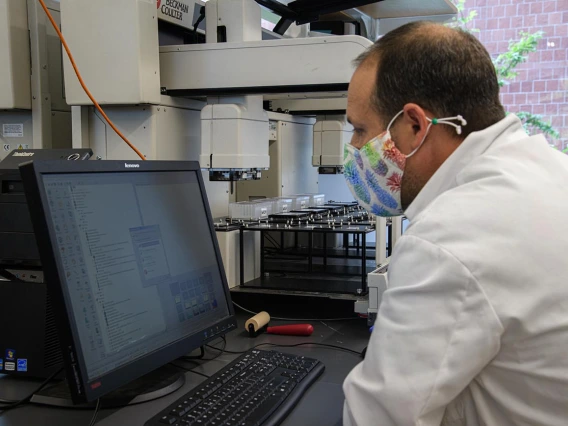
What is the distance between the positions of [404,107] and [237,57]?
0.80 metres

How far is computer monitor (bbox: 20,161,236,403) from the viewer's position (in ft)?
2.90

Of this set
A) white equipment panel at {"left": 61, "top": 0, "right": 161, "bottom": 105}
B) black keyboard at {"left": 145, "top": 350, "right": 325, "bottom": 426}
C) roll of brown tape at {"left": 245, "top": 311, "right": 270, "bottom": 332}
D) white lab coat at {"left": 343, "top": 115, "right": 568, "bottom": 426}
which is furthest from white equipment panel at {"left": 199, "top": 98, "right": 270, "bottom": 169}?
white lab coat at {"left": 343, "top": 115, "right": 568, "bottom": 426}

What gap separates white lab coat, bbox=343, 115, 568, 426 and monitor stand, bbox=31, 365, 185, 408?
0.41 metres

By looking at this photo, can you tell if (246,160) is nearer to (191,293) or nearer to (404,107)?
(191,293)

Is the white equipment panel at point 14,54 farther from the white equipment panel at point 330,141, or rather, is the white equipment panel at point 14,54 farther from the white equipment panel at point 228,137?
the white equipment panel at point 330,141

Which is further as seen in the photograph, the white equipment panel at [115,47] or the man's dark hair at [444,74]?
the white equipment panel at [115,47]

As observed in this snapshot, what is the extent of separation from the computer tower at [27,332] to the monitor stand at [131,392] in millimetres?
56

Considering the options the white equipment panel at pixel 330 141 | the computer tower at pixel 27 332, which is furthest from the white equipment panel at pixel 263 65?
the computer tower at pixel 27 332

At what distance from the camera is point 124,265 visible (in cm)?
102

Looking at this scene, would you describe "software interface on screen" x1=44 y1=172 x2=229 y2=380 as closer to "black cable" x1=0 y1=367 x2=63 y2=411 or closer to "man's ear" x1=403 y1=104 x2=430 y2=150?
"black cable" x1=0 y1=367 x2=63 y2=411

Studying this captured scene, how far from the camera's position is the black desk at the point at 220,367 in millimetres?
958

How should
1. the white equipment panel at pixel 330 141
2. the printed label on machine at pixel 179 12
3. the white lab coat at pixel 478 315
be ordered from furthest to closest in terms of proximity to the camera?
the white equipment panel at pixel 330 141, the printed label on machine at pixel 179 12, the white lab coat at pixel 478 315

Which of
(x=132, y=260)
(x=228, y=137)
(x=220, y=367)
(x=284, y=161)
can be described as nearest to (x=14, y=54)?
(x=228, y=137)

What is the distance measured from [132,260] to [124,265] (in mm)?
23
